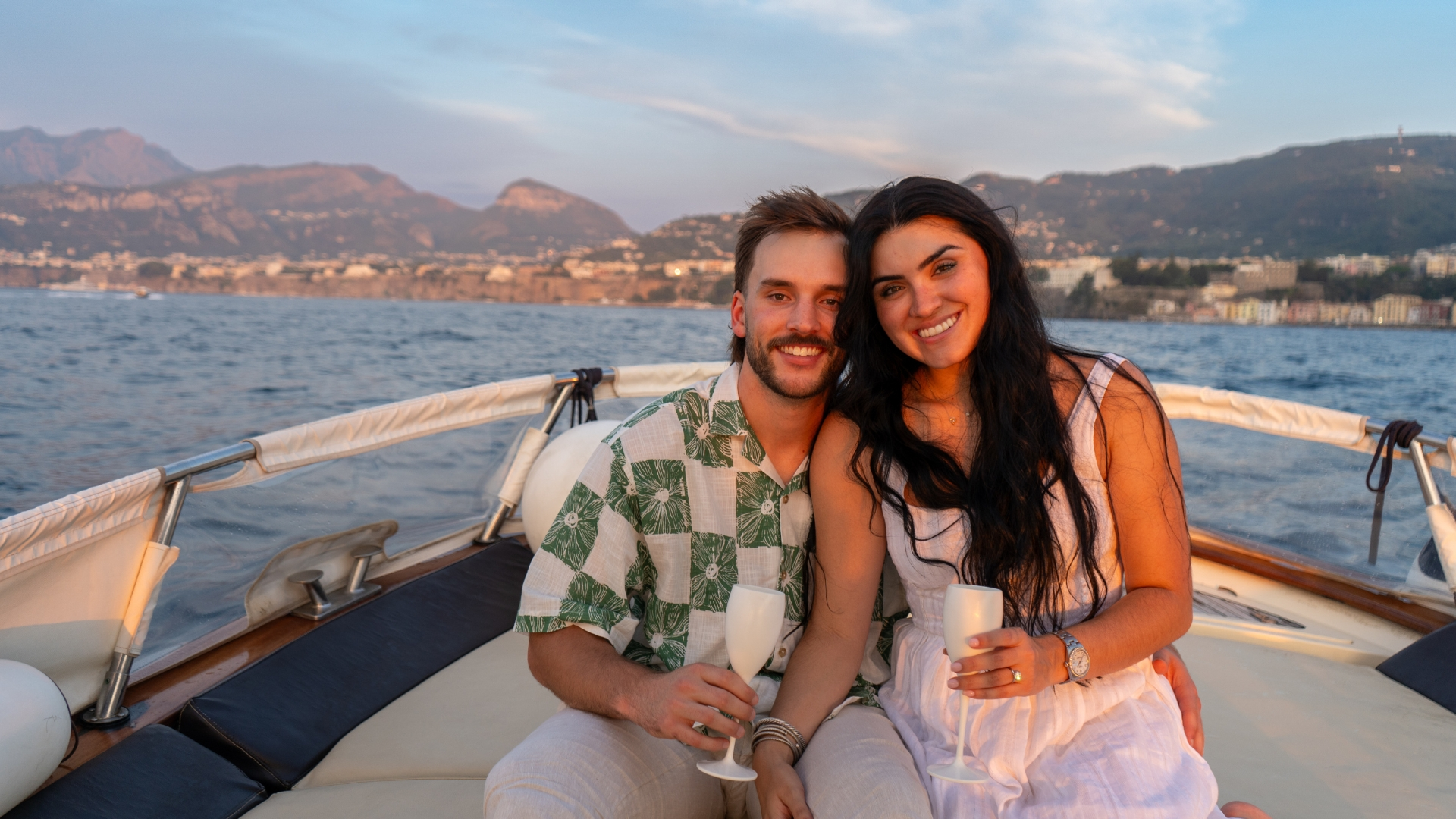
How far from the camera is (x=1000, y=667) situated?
50.3 inches

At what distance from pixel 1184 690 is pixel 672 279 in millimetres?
54059

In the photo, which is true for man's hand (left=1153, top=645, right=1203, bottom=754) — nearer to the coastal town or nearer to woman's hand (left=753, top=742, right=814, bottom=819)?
woman's hand (left=753, top=742, right=814, bottom=819)

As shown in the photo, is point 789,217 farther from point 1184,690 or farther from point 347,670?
point 347,670

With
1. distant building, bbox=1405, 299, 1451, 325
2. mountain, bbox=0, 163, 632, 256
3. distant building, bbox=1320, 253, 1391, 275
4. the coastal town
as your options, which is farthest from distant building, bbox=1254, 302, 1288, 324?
mountain, bbox=0, 163, 632, 256

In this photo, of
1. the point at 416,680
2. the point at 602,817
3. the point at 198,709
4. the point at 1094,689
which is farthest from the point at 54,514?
the point at 1094,689

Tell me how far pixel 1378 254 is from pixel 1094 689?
59.7 meters

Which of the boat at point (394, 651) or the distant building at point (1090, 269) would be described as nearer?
the boat at point (394, 651)

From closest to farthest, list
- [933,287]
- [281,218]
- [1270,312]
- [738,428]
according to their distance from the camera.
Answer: [933,287] → [738,428] → [1270,312] → [281,218]


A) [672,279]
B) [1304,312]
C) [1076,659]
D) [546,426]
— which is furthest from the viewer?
[672,279]

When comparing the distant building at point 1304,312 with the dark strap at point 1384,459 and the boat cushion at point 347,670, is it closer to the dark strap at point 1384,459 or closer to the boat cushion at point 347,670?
the dark strap at point 1384,459

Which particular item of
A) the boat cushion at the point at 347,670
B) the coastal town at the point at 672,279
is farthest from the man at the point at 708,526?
the coastal town at the point at 672,279

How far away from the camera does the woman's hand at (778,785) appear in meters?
1.39

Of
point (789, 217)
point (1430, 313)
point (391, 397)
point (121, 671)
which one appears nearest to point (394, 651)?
point (121, 671)

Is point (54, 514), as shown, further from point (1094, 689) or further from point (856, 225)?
point (1094, 689)
